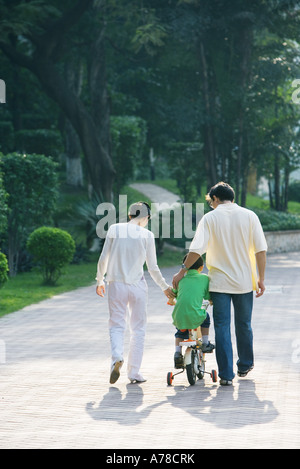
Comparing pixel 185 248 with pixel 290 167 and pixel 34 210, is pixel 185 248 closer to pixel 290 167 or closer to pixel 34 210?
pixel 34 210

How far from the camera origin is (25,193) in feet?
65.0

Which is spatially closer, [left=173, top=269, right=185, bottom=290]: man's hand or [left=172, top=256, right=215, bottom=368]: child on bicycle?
[left=172, top=256, right=215, bottom=368]: child on bicycle

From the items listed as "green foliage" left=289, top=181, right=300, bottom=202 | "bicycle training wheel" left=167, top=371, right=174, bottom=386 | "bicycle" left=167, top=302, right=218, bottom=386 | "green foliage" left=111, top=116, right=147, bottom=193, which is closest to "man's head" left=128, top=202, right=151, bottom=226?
"bicycle" left=167, top=302, right=218, bottom=386

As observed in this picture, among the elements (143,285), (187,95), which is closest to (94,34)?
(187,95)

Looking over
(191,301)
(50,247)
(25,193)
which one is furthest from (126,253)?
(25,193)

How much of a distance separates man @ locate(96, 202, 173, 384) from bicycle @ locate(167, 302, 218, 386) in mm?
420

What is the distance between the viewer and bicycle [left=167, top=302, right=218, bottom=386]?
789cm

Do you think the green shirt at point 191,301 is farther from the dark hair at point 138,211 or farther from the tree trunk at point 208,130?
the tree trunk at point 208,130

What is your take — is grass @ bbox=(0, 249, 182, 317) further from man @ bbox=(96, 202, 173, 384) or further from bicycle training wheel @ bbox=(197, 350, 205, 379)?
bicycle training wheel @ bbox=(197, 350, 205, 379)

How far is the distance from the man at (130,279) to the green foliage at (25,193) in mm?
11568

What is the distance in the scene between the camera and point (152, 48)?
1120 inches

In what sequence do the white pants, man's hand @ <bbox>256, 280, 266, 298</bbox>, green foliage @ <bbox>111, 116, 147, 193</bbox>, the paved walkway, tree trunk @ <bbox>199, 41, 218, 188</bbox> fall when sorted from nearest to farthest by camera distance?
the paved walkway < man's hand @ <bbox>256, 280, 266, 298</bbox> < the white pants < tree trunk @ <bbox>199, 41, 218, 188</bbox> < green foliage @ <bbox>111, 116, 147, 193</bbox>

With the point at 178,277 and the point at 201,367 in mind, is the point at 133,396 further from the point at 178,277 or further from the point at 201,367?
the point at 178,277
